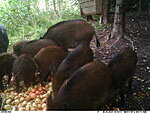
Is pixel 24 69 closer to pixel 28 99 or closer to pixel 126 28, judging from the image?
pixel 28 99

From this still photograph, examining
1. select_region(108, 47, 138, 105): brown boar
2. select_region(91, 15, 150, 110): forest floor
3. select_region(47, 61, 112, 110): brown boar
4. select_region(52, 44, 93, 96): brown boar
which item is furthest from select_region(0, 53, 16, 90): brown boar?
select_region(91, 15, 150, 110): forest floor

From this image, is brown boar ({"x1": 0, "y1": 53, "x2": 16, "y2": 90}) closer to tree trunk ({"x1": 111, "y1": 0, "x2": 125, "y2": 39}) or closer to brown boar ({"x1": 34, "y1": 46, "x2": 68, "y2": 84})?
brown boar ({"x1": 34, "y1": 46, "x2": 68, "y2": 84})

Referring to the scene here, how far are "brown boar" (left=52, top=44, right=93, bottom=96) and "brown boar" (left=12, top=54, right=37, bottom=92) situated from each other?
0.70 meters

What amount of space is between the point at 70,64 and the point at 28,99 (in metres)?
0.83

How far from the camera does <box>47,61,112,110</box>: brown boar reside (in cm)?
190

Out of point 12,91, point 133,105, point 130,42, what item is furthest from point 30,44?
point 130,42

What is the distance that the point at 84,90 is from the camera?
2.08 m

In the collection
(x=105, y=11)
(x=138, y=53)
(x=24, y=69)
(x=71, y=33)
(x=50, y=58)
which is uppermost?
(x=105, y=11)

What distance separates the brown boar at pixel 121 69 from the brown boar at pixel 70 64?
1.35ft

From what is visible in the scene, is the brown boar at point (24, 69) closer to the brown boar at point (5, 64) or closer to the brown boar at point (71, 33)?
the brown boar at point (5, 64)

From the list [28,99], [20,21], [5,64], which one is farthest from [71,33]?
[20,21]

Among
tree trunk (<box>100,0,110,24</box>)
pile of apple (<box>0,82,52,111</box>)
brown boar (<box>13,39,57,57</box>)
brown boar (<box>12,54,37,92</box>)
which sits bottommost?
pile of apple (<box>0,82,52,111</box>)

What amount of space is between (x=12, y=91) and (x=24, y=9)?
6469 millimetres

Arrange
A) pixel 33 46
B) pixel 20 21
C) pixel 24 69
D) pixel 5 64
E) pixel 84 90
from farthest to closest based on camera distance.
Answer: pixel 20 21 → pixel 33 46 → pixel 5 64 → pixel 24 69 → pixel 84 90
